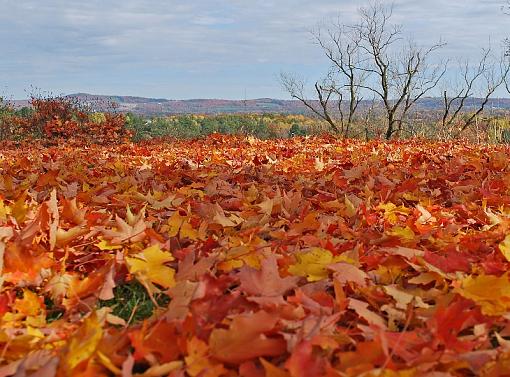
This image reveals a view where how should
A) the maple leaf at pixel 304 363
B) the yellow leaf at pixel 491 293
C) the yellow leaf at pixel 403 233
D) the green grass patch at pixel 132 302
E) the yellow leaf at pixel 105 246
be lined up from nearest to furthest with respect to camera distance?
the maple leaf at pixel 304 363 → the yellow leaf at pixel 491 293 → the green grass patch at pixel 132 302 → the yellow leaf at pixel 105 246 → the yellow leaf at pixel 403 233

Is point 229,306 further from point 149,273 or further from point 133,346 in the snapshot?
point 149,273

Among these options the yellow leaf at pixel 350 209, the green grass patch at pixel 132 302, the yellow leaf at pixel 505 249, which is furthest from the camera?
the yellow leaf at pixel 350 209

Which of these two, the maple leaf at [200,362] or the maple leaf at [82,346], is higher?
the maple leaf at [82,346]

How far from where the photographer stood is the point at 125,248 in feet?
6.07

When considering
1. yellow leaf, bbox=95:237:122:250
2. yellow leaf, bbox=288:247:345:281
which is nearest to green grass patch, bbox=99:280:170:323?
yellow leaf, bbox=95:237:122:250

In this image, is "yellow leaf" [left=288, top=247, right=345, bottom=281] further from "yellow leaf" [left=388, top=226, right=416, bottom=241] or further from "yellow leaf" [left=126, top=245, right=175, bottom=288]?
"yellow leaf" [left=388, top=226, right=416, bottom=241]

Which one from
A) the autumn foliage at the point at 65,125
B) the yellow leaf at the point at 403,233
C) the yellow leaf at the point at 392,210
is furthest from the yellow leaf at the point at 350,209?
the autumn foliage at the point at 65,125

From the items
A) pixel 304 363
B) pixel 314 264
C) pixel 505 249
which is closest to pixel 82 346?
pixel 304 363

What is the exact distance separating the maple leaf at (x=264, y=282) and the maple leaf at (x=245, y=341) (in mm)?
257

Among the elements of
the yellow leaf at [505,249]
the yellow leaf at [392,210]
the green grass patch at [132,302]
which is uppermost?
the yellow leaf at [505,249]

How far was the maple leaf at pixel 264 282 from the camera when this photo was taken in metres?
1.36

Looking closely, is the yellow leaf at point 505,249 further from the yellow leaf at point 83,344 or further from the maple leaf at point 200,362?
the yellow leaf at point 83,344

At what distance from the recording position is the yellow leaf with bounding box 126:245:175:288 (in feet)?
5.04

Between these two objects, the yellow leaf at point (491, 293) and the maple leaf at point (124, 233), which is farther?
the maple leaf at point (124, 233)
